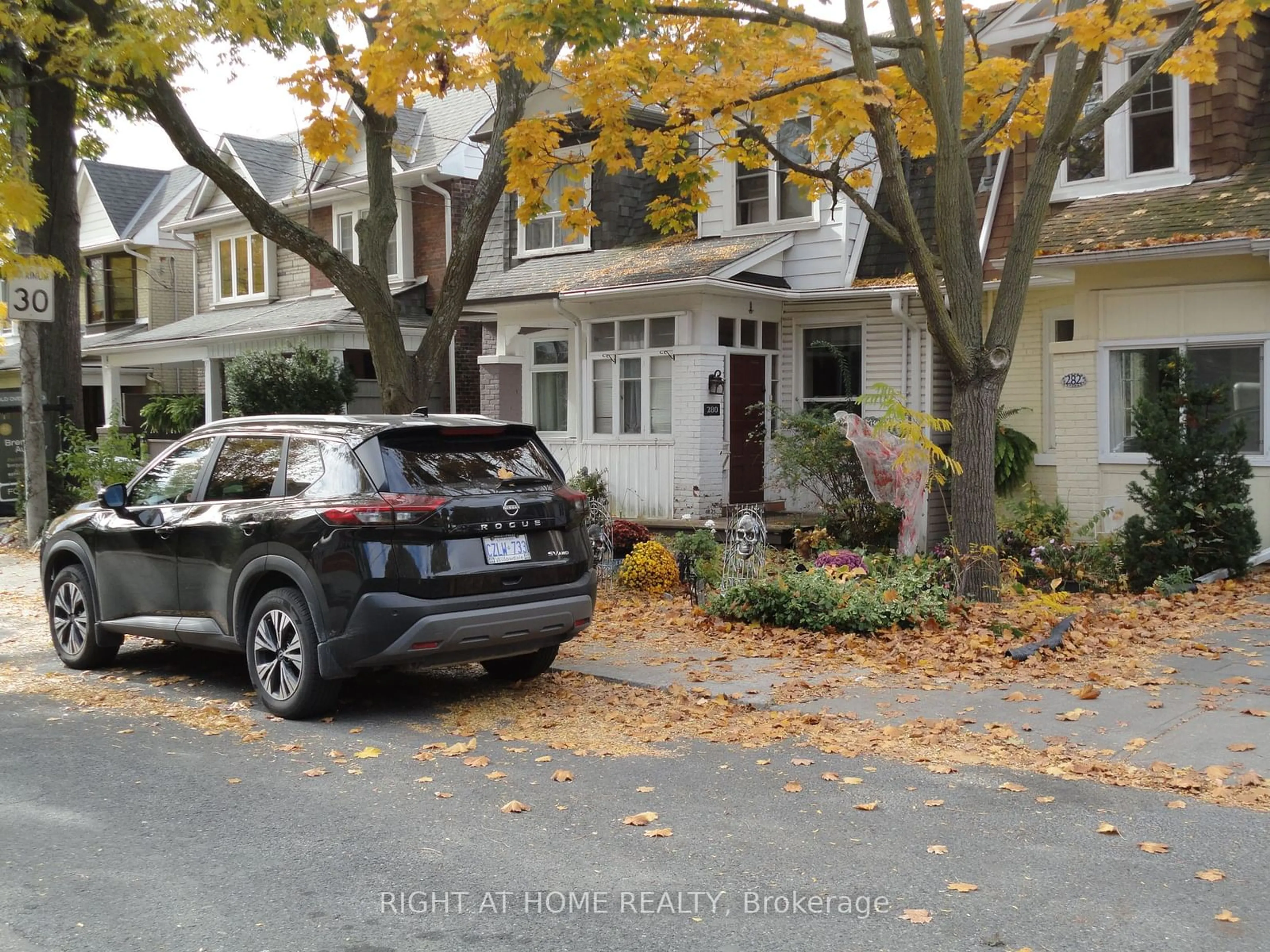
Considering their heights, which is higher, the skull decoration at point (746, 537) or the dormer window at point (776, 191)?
the dormer window at point (776, 191)

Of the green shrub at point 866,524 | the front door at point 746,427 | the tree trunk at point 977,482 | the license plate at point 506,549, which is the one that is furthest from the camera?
the front door at point 746,427

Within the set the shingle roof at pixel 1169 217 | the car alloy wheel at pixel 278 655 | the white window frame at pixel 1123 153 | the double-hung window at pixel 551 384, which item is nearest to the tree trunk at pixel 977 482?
the shingle roof at pixel 1169 217

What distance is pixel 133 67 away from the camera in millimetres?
10781

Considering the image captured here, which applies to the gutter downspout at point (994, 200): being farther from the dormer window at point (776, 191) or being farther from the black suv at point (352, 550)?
the black suv at point (352, 550)

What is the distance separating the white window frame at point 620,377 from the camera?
16.2 meters

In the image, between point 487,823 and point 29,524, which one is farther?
point 29,524

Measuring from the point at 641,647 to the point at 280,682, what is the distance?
3.07 metres

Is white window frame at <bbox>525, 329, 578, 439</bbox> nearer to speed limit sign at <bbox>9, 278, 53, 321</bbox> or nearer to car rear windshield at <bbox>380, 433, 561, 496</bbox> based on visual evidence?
speed limit sign at <bbox>9, 278, 53, 321</bbox>

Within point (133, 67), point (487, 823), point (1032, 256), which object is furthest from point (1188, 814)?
point (133, 67)

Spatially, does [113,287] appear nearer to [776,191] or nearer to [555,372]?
[555,372]

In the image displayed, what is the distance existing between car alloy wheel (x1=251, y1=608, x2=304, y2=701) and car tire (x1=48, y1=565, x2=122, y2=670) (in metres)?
2.09

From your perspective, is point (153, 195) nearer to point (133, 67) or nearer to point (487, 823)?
point (133, 67)

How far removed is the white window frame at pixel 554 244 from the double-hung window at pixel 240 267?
27.6 ft

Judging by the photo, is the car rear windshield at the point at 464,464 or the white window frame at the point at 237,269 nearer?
the car rear windshield at the point at 464,464
